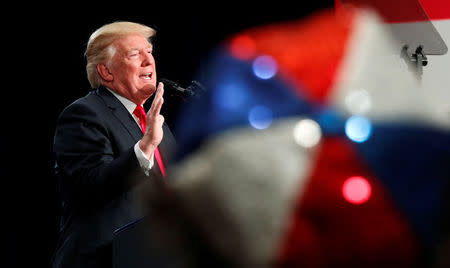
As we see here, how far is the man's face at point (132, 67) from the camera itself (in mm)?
1320

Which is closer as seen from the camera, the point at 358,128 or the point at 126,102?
the point at 358,128

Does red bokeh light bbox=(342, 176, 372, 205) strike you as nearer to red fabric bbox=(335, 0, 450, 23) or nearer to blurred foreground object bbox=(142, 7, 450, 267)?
blurred foreground object bbox=(142, 7, 450, 267)

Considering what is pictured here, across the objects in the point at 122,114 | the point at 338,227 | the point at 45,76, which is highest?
the point at 338,227

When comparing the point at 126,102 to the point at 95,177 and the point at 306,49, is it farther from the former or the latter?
the point at 306,49

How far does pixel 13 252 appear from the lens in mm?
2154

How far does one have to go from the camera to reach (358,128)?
0.25 meters

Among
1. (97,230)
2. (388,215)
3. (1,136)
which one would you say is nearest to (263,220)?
(388,215)

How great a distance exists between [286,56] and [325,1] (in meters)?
2.10

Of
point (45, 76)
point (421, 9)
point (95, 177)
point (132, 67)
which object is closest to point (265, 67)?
point (95, 177)

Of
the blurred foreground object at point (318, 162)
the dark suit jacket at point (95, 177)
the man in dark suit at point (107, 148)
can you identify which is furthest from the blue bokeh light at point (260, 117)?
the dark suit jacket at point (95, 177)

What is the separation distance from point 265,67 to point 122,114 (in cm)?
102

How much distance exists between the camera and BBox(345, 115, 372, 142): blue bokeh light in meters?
0.25

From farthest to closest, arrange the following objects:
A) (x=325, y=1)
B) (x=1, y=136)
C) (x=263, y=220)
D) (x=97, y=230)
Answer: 1. (x=325, y=1)
2. (x=1, y=136)
3. (x=97, y=230)
4. (x=263, y=220)

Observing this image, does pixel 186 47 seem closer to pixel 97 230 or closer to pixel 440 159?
pixel 97 230
